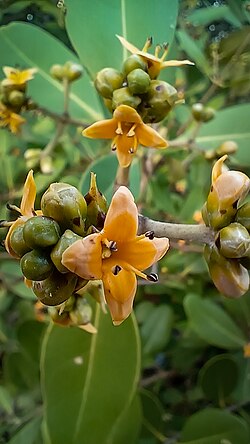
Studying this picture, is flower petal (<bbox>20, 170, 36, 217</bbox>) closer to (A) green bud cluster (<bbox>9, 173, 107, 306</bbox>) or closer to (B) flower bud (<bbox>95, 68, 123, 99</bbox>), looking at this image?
(A) green bud cluster (<bbox>9, 173, 107, 306</bbox>)

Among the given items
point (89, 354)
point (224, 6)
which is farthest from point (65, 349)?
point (224, 6)

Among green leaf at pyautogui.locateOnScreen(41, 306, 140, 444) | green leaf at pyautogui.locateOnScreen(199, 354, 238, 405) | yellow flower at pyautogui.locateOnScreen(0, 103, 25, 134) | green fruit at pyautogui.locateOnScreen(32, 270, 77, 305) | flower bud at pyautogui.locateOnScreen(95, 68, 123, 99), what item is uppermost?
flower bud at pyautogui.locateOnScreen(95, 68, 123, 99)

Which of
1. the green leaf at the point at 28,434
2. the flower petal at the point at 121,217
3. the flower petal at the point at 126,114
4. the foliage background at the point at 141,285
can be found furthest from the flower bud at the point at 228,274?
the green leaf at the point at 28,434

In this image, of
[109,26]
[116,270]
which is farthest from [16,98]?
[116,270]

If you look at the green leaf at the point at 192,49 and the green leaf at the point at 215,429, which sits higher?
the green leaf at the point at 192,49

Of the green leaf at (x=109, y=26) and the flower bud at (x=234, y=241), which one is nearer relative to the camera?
the flower bud at (x=234, y=241)

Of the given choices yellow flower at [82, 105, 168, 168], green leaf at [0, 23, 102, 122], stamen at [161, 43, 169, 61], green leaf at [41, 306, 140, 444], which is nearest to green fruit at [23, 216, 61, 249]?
yellow flower at [82, 105, 168, 168]

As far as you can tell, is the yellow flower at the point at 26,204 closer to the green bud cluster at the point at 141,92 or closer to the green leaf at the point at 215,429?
the green bud cluster at the point at 141,92
